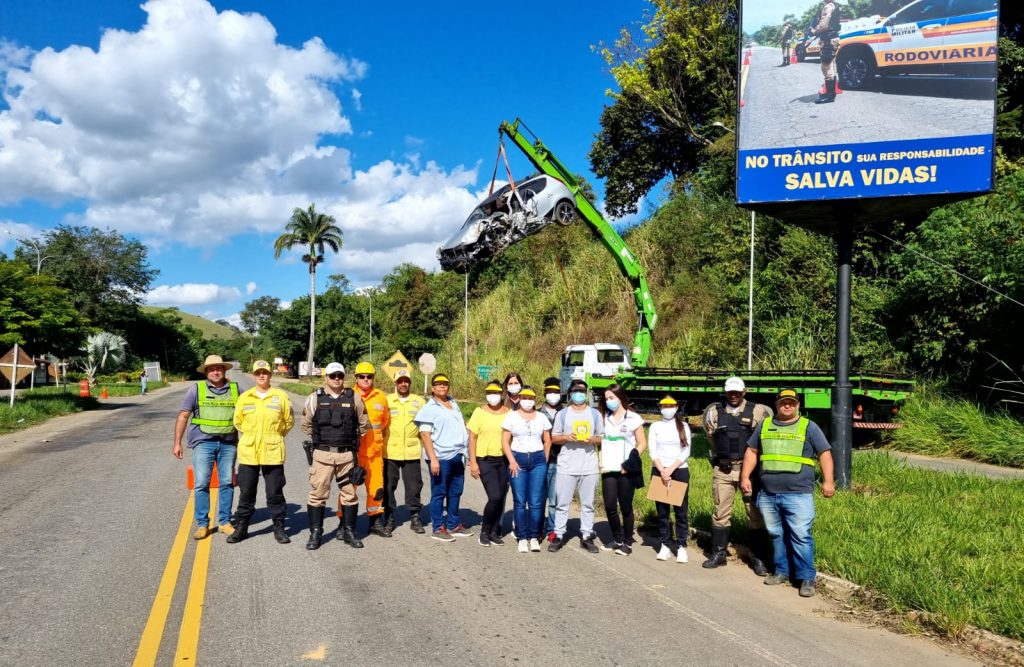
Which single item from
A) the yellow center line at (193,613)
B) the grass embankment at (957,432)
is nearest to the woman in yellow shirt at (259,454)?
the yellow center line at (193,613)

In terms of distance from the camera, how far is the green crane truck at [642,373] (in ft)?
43.7

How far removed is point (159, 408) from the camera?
29.7 m

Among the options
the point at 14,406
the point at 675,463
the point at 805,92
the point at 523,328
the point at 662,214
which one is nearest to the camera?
the point at 675,463

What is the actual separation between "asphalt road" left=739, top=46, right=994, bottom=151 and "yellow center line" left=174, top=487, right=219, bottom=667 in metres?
8.29

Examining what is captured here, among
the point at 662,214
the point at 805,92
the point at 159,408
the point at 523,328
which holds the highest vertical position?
the point at 662,214

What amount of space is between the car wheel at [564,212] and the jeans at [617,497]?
11337 mm

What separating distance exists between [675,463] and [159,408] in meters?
28.1

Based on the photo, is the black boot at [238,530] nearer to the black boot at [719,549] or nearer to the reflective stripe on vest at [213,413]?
the reflective stripe on vest at [213,413]

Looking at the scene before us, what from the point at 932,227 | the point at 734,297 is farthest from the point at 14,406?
the point at 932,227

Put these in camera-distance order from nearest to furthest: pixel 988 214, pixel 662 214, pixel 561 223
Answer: pixel 988 214, pixel 561 223, pixel 662 214

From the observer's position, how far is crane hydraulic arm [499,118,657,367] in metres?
18.9

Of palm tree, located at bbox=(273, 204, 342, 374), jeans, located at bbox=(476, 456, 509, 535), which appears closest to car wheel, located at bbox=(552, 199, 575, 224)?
jeans, located at bbox=(476, 456, 509, 535)

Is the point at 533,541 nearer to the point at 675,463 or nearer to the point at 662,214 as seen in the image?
the point at 675,463

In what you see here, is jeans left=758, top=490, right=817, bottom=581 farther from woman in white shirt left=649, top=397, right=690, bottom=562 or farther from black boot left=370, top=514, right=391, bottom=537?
black boot left=370, top=514, right=391, bottom=537
